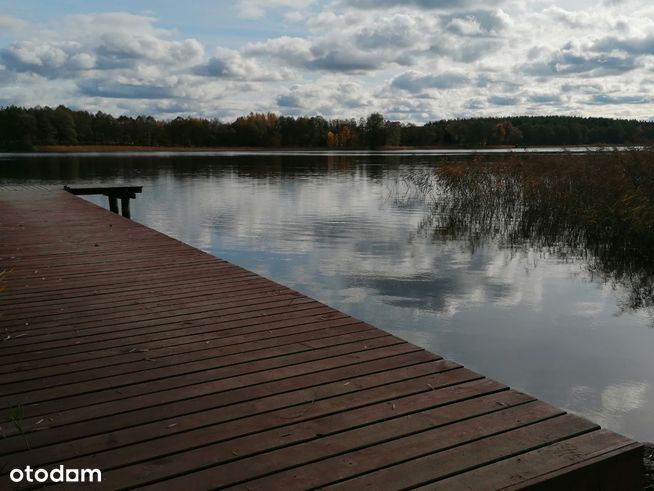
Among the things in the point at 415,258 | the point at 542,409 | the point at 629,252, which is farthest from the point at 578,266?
the point at 542,409

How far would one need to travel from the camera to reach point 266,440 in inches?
86.2

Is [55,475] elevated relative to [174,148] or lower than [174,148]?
lower

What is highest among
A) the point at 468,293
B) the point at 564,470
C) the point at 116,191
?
the point at 116,191

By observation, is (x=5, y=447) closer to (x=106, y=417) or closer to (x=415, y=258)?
(x=106, y=417)

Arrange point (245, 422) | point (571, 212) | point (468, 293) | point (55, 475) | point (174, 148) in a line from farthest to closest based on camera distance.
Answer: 1. point (174, 148)
2. point (571, 212)
3. point (468, 293)
4. point (245, 422)
5. point (55, 475)

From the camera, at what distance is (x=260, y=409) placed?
245 cm

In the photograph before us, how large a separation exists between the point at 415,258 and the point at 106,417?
725 cm

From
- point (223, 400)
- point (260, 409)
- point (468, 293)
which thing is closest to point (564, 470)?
point (260, 409)

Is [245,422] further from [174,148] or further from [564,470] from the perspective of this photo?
[174,148]

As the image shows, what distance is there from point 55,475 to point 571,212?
11.0 m

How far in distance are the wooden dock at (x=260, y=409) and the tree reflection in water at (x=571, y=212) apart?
502 cm

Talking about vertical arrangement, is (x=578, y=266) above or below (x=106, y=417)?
below

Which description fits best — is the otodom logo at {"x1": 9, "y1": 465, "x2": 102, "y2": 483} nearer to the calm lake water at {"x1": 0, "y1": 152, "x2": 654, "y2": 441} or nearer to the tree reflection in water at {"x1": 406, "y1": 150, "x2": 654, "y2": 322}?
the calm lake water at {"x1": 0, "y1": 152, "x2": 654, "y2": 441}

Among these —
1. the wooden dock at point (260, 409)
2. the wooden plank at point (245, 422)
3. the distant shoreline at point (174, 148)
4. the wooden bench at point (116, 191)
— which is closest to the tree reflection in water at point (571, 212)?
the wooden dock at point (260, 409)
